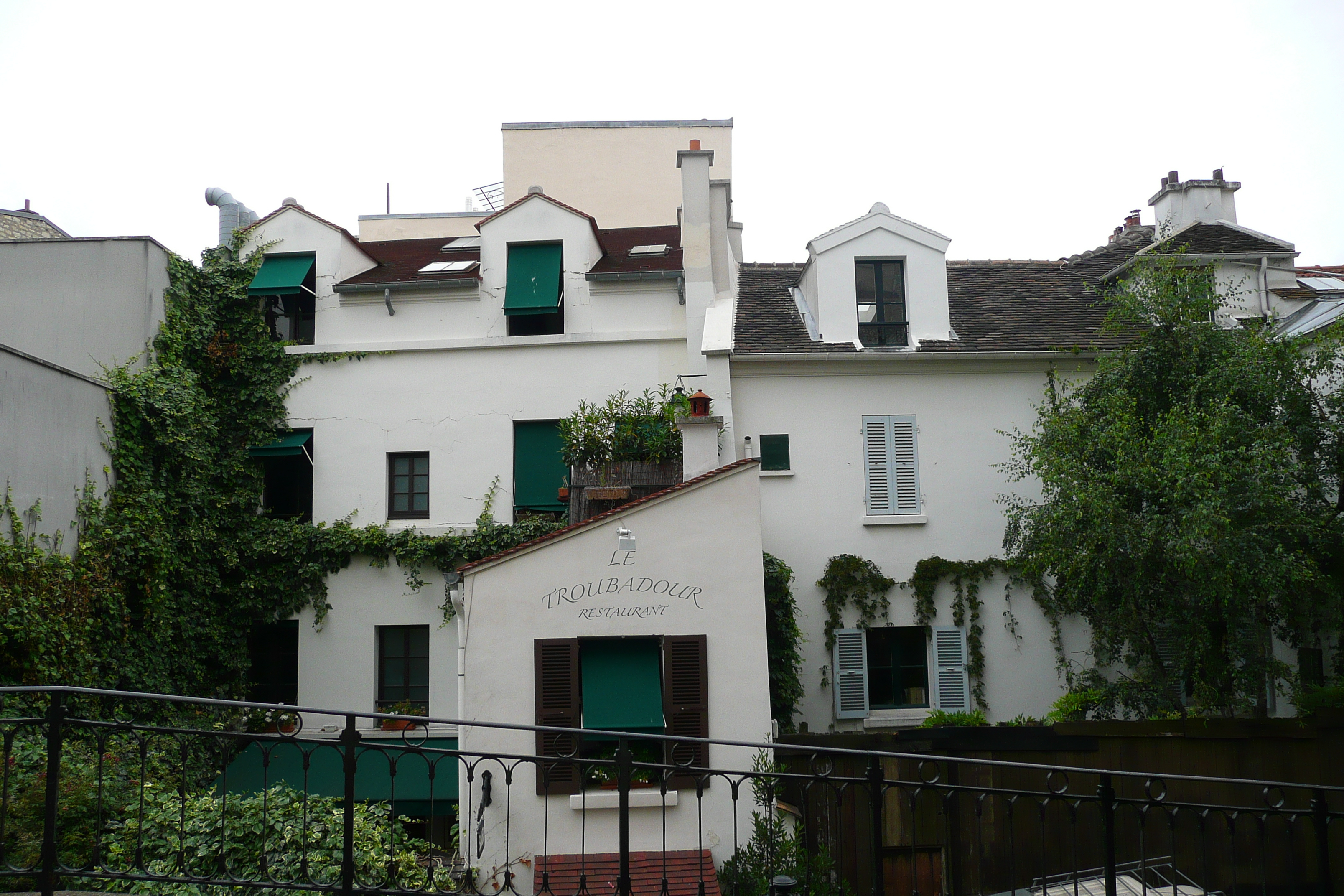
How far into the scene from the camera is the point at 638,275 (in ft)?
54.5

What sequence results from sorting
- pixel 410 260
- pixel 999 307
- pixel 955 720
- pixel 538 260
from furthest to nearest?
pixel 410 260
pixel 999 307
pixel 538 260
pixel 955 720

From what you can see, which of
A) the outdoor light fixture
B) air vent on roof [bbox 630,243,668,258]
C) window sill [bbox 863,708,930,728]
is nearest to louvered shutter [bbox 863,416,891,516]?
window sill [bbox 863,708,930,728]

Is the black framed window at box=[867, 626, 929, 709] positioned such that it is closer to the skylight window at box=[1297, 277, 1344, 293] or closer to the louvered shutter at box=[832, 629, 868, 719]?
the louvered shutter at box=[832, 629, 868, 719]

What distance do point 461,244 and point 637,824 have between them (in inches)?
479

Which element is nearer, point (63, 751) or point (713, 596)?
point (63, 751)

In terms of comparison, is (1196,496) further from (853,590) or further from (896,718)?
(896,718)

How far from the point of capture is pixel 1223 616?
1258 cm

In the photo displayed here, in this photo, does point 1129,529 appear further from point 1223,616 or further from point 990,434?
point 990,434

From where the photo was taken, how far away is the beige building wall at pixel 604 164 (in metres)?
24.2

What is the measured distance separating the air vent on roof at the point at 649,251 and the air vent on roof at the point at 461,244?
2957mm

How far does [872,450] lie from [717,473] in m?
5.16

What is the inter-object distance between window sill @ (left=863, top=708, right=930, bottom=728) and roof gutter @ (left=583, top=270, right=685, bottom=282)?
7.46 m

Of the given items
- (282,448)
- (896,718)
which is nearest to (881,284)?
(896,718)

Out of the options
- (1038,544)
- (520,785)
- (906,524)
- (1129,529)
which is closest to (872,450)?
(906,524)
